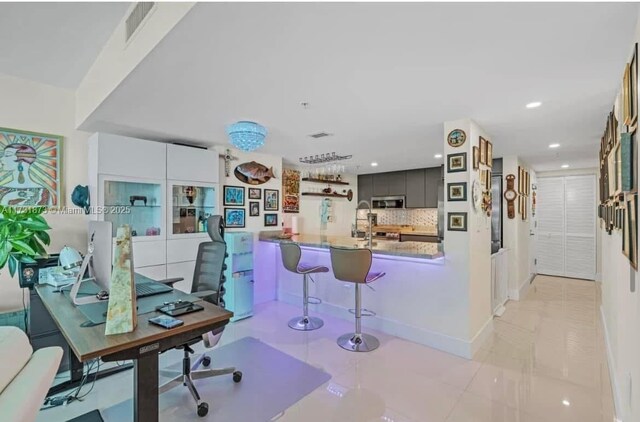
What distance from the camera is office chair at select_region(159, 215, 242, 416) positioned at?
2205 millimetres

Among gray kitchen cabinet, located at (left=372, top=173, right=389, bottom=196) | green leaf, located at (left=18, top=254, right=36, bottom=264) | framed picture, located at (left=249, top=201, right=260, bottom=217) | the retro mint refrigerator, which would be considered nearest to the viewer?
green leaf, located at (left=18, top=254, right=36, bottom=264)

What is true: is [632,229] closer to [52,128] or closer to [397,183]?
[52,128]

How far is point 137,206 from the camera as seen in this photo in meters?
3.54

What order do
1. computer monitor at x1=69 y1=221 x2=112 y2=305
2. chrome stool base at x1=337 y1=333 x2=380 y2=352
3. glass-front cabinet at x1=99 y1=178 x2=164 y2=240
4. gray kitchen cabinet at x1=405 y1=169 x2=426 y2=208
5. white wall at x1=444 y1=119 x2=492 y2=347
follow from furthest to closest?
1. gray kitchen cabinet at x1=405 y1=169 x2=426 y2=208
2. glass-front cabinet at x1=99 y1=178 x2=164 y2=240
3. chrome stool base at x1=337 y1=333 x2=380 y2=352
4. white wall at x1=444 y1=119 x2=492 y2=347
5. computer monitor at x1=69 y1=221 x2=112 y2=305

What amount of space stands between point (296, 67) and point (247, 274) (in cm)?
289

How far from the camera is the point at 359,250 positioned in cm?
288

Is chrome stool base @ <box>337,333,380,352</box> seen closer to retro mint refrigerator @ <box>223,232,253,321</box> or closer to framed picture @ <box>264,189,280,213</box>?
retro mint refrigerator @ <box>223,232,253,321</box>

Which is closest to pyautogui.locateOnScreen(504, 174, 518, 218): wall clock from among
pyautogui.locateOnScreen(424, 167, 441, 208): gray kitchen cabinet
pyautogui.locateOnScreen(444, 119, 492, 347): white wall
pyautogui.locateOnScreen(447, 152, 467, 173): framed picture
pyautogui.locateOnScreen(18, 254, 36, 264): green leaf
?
pyautogui.locateOnScreen(424, 167, 441, 208): gray kitchen cabinet

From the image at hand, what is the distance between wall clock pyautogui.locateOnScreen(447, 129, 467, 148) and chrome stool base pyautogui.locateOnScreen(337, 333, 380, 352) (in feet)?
7.07

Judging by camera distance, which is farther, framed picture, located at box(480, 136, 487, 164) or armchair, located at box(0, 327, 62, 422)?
framed picture, located at box(480, 136, 487, 164)

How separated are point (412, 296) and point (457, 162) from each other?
4.81ft

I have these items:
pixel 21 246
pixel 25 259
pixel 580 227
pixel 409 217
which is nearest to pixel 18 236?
pixel 21 246

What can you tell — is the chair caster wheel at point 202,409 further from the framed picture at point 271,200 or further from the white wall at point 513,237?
the white wall at point 513,237

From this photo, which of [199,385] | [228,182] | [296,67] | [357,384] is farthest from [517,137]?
[199,385]
